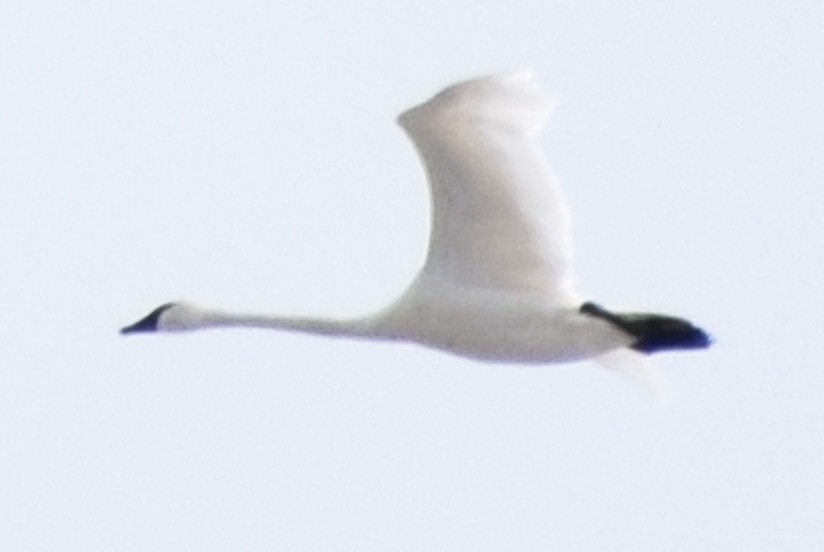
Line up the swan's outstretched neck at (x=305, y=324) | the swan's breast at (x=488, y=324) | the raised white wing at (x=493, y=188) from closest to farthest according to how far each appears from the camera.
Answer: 1. the raised white wing at (x=493, y=188)
2. the swan's breast at (x=488, y=324)
3. the swan's outstretched neck at (x=305, y=324)

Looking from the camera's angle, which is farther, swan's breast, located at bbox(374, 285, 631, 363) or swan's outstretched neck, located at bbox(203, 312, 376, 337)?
swan's outstretched neck, located at bbox(203, 312, 376, 337)

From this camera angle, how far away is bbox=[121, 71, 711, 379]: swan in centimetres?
1369

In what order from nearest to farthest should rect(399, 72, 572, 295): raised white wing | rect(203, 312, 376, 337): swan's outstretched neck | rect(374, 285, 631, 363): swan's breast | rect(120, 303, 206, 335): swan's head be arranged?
rect(399, 72, 572, 295): raised white wing, rect(374, 285, 631, 363): swan's breast, rect(203, 312, 376, 337): swan's outstretched neck, rect(120, 303, 206, 335): swan's head

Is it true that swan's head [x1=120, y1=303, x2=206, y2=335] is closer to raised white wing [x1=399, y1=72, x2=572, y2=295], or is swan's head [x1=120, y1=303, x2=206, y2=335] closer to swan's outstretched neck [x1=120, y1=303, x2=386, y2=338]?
swan's outstretched neck [x1=120, y1=303, x2=386, y2=338]

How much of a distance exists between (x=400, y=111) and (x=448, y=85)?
0.71 ft

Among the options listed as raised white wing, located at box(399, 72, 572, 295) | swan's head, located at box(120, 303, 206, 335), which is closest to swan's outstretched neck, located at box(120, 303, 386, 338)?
swan's head, located at box(120, 303, 206, 335)

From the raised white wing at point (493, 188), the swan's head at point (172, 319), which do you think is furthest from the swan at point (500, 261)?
the swan's head at point (172, 319)

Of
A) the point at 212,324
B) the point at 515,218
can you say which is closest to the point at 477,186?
the point at 515,218

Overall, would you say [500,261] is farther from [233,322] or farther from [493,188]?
[233,322]

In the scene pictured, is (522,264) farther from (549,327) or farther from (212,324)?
(212,324)

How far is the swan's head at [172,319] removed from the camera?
612 inches

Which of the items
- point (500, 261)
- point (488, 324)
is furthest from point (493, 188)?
point (488, 324)

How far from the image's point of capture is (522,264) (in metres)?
14.1

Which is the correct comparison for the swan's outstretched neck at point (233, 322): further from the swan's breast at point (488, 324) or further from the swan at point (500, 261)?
the swan's breast at point (488, 324)
